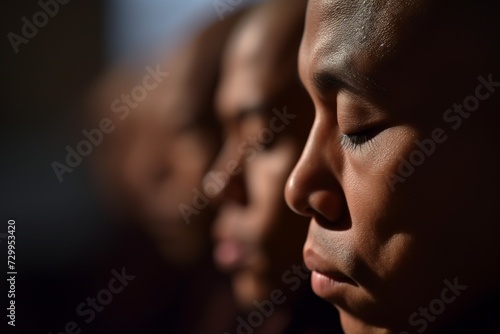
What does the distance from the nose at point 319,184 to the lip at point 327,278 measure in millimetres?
28

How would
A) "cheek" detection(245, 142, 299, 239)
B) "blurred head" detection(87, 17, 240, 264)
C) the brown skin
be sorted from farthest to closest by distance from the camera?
"blurred head" detection(87, 17, 240, 264), "cheek" detection(245, 142, 299, 239), the brown skin

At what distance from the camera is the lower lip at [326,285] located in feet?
1.52

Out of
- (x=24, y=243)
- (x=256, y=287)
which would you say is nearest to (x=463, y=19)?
(x=256, y=287)

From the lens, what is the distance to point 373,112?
0.42 meters

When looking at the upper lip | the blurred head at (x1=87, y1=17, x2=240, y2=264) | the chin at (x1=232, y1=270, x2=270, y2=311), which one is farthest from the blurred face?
the upper lip

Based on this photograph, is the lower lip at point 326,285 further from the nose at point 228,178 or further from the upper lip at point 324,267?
the nose at point 228,178

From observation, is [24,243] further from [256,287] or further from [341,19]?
[341,19]

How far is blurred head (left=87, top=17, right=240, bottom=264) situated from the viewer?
0.74 metres

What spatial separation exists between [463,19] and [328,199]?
135 mm

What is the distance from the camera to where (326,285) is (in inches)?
18.5

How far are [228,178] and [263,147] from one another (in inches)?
2.1

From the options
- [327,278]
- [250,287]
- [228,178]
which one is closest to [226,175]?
[228,178]

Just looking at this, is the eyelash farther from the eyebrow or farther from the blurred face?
the blurred face

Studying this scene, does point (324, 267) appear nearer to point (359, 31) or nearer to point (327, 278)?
point (327, 278)
